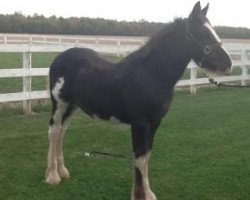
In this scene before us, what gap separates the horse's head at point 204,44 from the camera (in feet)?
14.3

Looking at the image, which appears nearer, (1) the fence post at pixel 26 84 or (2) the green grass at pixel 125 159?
(2) the green grass at pixel 125 159

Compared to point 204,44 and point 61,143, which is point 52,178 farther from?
point 204,44

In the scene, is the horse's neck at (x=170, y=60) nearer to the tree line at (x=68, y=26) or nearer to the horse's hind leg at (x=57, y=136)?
the horse's hind leg at (x=57, y=136)

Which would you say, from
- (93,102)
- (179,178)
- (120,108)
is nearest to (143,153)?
(120,108)

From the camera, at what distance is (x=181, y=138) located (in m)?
7.38

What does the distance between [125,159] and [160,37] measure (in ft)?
7.33

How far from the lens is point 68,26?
41.5 m

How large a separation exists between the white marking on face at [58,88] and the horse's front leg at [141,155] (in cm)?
124

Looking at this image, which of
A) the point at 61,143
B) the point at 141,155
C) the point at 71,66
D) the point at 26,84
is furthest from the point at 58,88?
the point at 26,84

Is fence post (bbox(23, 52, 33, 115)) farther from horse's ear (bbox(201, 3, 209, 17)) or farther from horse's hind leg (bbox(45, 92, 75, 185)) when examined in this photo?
horse's ear (bbox(201, 3, 209, 17))

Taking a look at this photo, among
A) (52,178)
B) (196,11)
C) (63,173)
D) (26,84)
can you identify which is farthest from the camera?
(26,84)

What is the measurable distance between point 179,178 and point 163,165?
51 cm

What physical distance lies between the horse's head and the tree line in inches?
1392

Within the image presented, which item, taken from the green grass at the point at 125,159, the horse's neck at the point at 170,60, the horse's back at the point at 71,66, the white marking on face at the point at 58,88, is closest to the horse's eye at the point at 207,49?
the horse's neck at the point at 170,60
